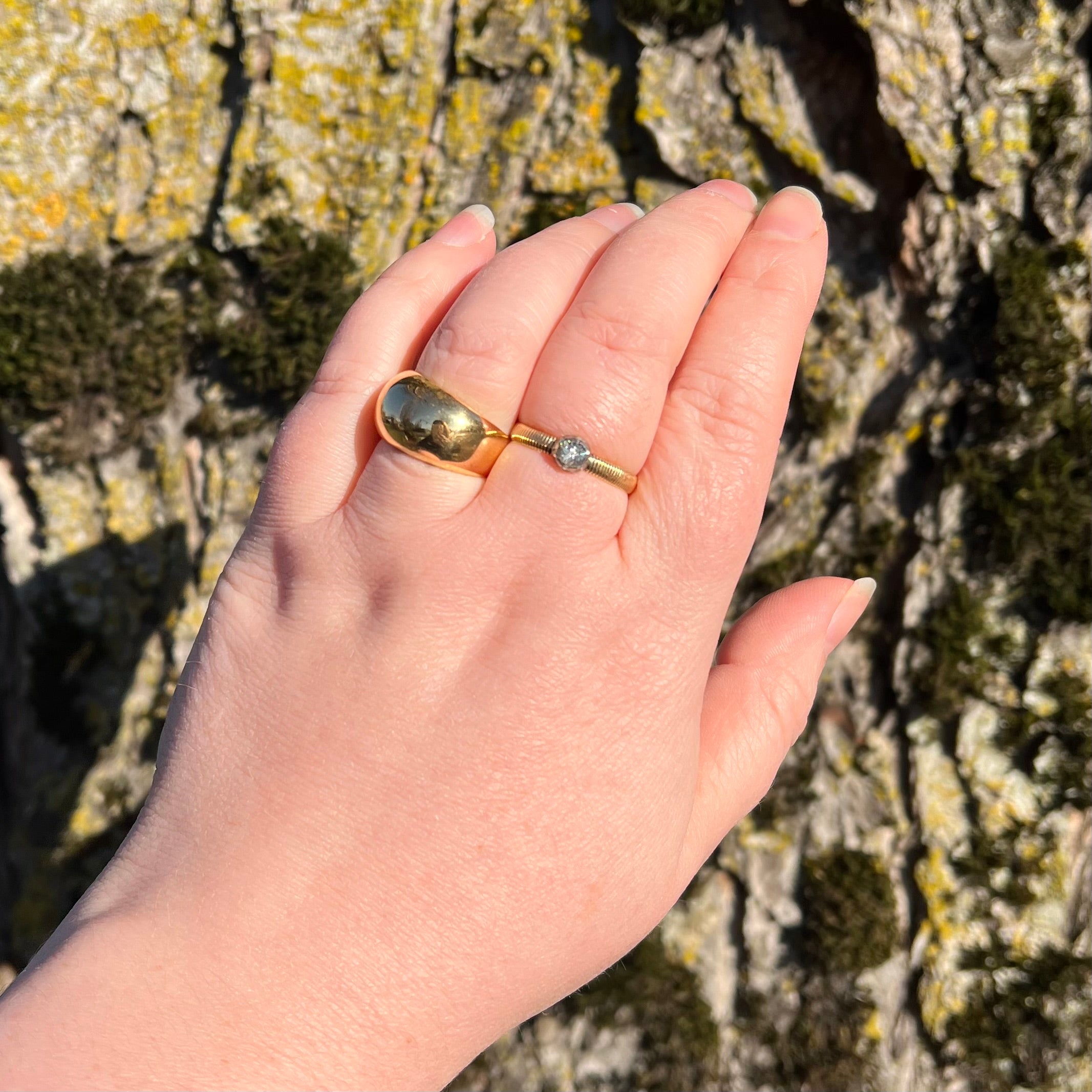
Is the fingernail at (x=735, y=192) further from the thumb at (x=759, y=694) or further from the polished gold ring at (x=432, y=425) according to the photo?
the thumb at (x=759, y=694)

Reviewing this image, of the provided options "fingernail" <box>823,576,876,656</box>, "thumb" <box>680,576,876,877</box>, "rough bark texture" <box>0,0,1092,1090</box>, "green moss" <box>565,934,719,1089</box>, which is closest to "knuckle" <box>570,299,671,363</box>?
"thumb" <box>680,576,876,877</box>

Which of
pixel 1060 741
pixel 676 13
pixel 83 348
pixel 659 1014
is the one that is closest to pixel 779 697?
pixel 1060 741

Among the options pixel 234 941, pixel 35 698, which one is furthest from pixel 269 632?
pixel 35 698

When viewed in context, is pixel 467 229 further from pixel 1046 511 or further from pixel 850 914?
pixel 850 914

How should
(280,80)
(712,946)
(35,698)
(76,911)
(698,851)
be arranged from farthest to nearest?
(35,698), (712,946), (280,80), (698,851), (76,911)

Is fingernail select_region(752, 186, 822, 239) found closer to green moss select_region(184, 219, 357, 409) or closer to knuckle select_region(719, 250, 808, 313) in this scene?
knuckle select_region(719, 250, 808, 313)

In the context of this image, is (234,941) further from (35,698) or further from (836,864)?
(35,698)
